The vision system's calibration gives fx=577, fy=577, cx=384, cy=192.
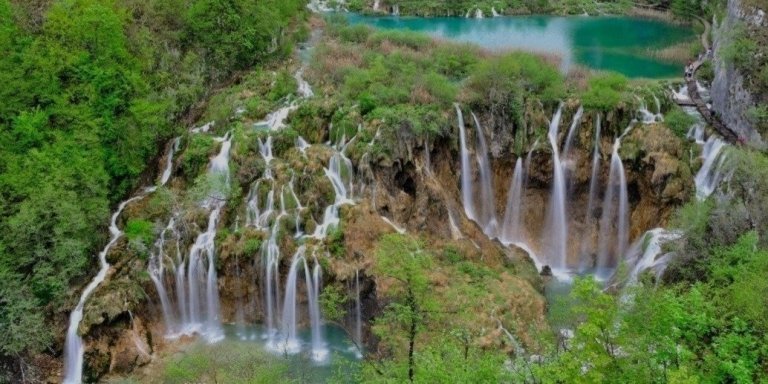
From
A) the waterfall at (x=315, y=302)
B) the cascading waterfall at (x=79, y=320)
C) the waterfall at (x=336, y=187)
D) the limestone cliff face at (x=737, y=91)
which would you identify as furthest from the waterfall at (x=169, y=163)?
the limestone cliff face at (x=737, y=91)

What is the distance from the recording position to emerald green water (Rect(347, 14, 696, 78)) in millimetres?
42281

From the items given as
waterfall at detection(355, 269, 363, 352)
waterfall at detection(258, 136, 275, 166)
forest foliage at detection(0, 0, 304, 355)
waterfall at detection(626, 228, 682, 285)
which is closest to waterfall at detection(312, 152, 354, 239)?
waterfall at detection(355, 269, 363, 352)

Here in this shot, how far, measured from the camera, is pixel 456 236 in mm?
27109

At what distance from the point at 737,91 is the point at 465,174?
14062 millimetres

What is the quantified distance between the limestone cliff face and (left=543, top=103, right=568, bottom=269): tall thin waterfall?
832 cm

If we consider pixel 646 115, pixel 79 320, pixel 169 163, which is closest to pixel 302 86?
pixel 169 163

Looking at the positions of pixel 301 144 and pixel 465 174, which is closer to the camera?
pixel 301 144

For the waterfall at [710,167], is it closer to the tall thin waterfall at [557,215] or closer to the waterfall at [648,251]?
the waterfall at [648,251]

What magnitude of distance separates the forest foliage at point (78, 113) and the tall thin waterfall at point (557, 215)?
1790cm

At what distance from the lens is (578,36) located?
54562 millimetres

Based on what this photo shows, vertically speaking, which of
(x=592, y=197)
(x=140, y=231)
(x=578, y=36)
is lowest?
(x=140, y=231)

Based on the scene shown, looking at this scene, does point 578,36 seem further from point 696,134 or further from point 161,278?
point 161,278

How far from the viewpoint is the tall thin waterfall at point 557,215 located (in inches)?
1159

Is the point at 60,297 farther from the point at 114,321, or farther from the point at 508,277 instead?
the point at 508,277
